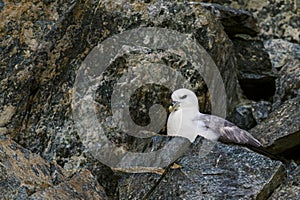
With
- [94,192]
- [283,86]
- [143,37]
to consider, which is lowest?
[283,86]

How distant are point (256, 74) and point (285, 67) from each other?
40cm

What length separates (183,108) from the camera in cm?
755

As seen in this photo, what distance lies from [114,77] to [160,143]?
1161 millimetres

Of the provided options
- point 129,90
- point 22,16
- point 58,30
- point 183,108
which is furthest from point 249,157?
point 22,16

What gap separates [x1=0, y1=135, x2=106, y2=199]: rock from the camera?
6.30 metres

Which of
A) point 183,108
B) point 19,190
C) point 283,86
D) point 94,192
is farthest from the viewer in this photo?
point 283,86

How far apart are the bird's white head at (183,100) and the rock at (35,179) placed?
1.17m

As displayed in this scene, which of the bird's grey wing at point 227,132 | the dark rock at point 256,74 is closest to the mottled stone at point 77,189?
the bird's grey wing at point 227,132

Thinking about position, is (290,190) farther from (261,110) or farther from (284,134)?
(261,110)

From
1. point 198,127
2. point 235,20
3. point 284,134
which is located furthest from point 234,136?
point 235,20

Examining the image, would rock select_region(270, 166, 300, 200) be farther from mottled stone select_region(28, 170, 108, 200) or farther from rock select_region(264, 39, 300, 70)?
rock select_region(264, 39, 300, 70)

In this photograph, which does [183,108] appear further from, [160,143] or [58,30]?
[58,30]

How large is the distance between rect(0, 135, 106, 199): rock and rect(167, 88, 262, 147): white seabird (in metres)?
1.01

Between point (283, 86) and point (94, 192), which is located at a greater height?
point (94, 192)
